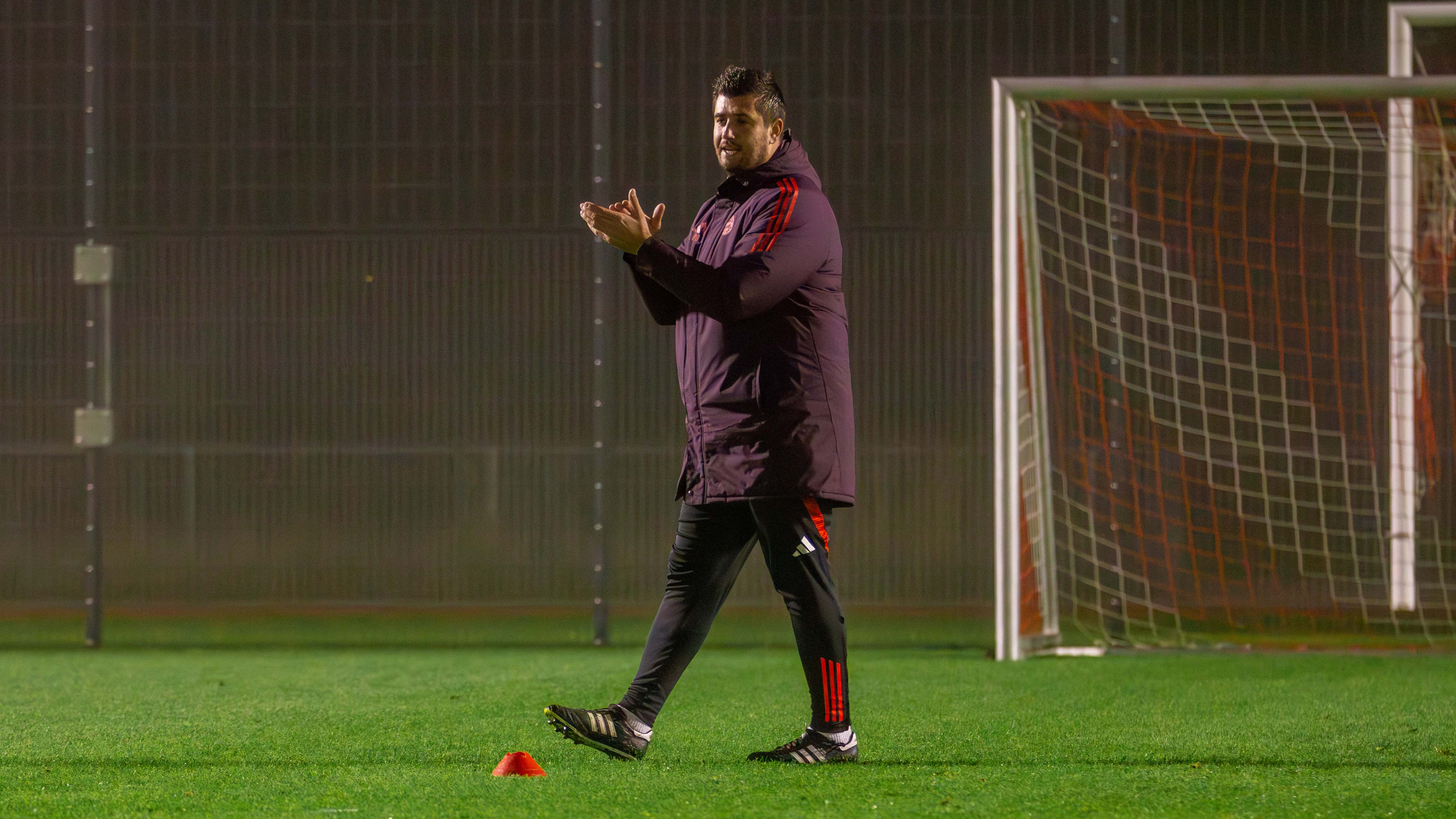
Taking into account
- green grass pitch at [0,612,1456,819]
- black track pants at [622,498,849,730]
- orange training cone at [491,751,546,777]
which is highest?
black track pants at [622,498,849,730]

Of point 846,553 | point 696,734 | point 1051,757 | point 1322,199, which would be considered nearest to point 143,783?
point 696,734

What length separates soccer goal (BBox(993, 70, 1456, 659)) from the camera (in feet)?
18.1

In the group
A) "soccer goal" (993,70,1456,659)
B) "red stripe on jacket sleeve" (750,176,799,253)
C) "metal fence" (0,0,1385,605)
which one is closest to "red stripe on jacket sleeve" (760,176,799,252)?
"red stripe on jacket sleeve" (750,176,799,253)

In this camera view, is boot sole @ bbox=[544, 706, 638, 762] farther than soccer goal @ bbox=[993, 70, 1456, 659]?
No

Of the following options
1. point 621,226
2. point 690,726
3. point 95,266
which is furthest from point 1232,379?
point 95,266

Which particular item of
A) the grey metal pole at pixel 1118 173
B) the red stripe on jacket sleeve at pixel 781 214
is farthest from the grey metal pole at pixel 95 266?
the grey metal pole at pixel 1118 173

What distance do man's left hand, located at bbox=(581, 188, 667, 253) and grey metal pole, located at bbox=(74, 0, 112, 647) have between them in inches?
132

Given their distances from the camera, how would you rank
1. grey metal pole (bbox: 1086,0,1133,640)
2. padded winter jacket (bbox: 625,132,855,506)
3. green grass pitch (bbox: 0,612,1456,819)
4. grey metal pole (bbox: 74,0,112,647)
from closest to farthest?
green grass pitch (bbox: 0,612,1456,819) < padded winter jacket (bbox: 625,132,855,506) < grey metal pole (bbox: 1086,0,1133,640) < grey metal pole (bbox: 74,0,112,647)

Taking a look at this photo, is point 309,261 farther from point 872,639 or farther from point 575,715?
point 575,715

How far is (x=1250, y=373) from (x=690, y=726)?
297 cm

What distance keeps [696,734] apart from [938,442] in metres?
2.29

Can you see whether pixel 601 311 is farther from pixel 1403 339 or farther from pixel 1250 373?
pixel 1403 339

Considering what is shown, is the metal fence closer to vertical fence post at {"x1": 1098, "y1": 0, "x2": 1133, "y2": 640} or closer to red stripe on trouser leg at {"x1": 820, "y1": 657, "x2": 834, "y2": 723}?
vertical fence post at {"x1": 1098, "y1": 0, "x2": 1133, "y2": 640}

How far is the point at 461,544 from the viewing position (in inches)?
222
